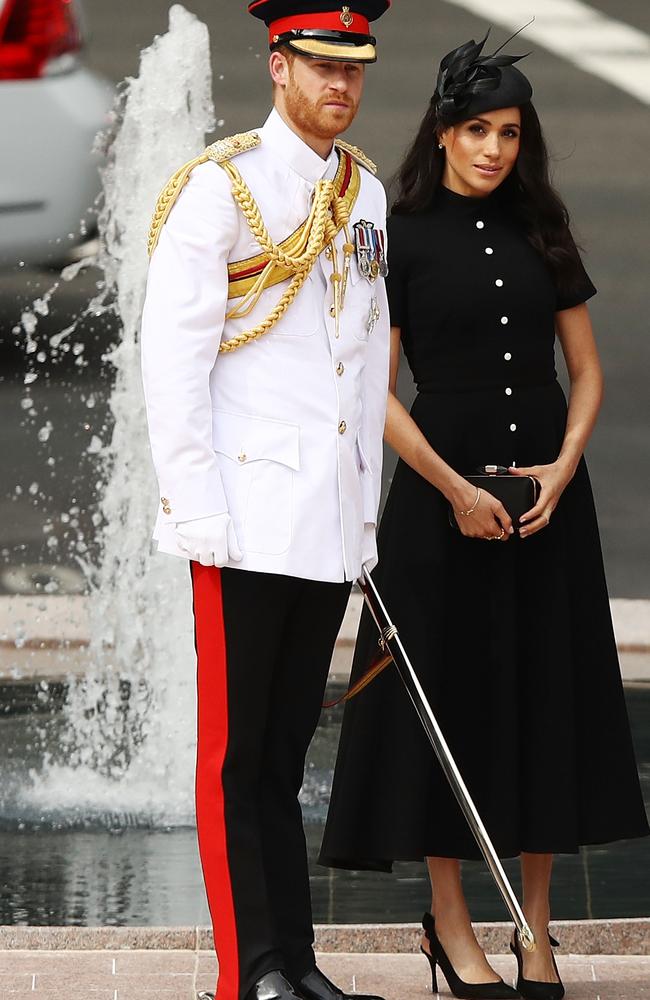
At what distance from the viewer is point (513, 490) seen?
277cm

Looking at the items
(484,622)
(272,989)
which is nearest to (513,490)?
(484,622)

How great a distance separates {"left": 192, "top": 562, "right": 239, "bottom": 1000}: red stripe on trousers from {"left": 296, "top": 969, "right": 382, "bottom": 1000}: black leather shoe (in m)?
0.11

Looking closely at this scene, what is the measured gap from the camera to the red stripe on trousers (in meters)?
2.42

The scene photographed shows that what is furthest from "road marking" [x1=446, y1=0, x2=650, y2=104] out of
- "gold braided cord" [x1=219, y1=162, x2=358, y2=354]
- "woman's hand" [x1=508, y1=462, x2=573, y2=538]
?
"gold braided cord" [x1=219, y1=162, x2=358, y2=354]

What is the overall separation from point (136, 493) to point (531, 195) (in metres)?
2.81

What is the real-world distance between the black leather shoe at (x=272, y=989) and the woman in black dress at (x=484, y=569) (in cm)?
41

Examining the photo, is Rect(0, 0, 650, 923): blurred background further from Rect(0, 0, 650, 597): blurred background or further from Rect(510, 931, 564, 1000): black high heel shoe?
Rect(510, 931, 564, 1000): black high heel shoe

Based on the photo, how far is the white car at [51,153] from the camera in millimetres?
5195

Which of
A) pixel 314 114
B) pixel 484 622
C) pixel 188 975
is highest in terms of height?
pixel 314 114

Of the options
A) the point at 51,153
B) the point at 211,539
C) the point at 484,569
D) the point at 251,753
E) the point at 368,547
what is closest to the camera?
the point at 211,539

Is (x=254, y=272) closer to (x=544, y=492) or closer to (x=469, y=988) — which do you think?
(x=544, y=492)

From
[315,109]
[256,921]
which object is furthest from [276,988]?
[315,109]

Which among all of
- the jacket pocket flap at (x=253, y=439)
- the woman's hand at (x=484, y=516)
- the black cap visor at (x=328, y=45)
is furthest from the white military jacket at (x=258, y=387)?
the woman's hand at (x=484, y=516)

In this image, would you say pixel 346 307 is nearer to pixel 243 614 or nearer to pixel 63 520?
pixel 243 614
